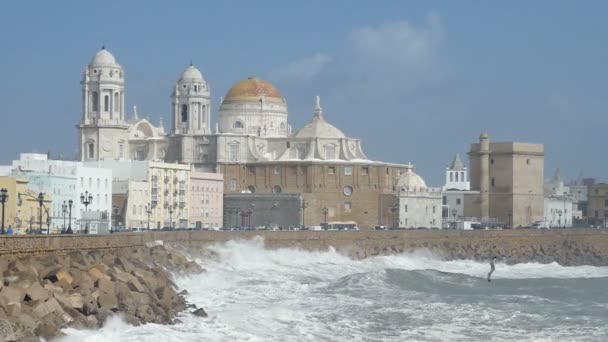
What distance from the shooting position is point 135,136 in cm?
9694

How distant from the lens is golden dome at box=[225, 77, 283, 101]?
101 m

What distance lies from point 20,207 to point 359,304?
23165 millimetres

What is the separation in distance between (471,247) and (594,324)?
39.5 meters

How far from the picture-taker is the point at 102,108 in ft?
298

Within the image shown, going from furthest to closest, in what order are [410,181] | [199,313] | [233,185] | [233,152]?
[410,181] < [233,152] < [233,185] < [199,313]

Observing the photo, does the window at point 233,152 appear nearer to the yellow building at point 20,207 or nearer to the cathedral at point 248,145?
the cathedral at point 248,145

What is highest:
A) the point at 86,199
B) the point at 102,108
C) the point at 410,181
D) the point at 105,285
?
the point at 102,108

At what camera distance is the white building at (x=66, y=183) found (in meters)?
69.3

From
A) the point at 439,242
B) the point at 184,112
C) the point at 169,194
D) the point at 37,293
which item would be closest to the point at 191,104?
the point at 184,112

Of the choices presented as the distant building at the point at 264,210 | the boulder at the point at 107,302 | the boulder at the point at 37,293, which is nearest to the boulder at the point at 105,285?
the boulder at the point at 107,302

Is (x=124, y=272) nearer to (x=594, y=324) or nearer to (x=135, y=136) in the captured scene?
(x=594, y=324)

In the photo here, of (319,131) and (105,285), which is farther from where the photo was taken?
(319,131)

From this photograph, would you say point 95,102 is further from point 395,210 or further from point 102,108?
point 395,210

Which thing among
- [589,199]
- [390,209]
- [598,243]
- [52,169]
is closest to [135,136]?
[390,209]
